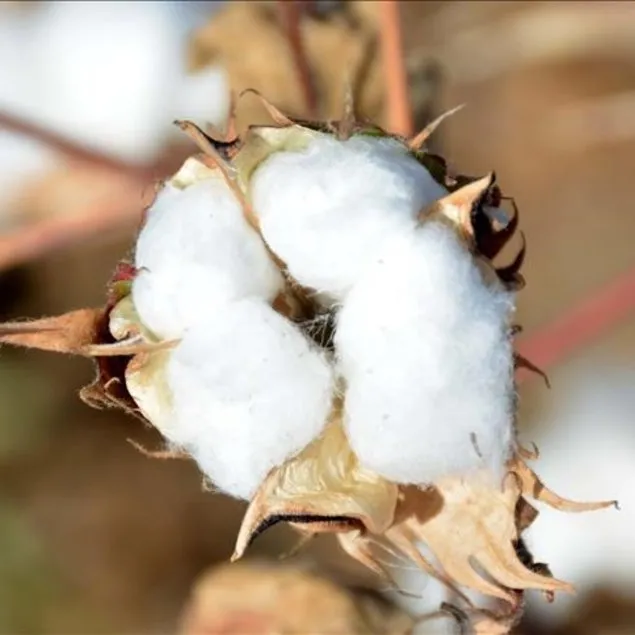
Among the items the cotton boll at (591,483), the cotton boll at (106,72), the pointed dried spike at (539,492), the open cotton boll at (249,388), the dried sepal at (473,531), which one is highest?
the open cotton boll at (249,388)

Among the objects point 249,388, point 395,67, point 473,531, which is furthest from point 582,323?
point 249,388

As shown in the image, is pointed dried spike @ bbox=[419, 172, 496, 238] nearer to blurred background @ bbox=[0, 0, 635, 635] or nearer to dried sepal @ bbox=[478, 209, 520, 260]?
dried sepal @ bbox=[478, 209, 520, 260]

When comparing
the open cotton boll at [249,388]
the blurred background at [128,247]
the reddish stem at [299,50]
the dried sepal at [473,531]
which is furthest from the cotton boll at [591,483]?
the open cotton boll at [249,388]

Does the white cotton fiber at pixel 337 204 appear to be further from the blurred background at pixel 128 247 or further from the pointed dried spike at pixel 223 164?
the blurred background at pixel 128 247

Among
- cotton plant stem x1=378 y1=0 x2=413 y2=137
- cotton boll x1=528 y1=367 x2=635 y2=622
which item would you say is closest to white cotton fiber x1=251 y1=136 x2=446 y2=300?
cotton plant stem x1=378 y1=0 x2=413 y2=137

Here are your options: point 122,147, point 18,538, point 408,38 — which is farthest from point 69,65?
point 18,538
